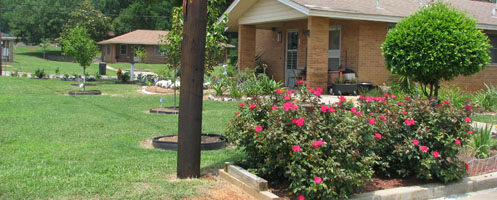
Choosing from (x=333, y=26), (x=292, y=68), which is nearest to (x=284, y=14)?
(x=333, y=26)

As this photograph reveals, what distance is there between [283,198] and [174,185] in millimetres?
1258

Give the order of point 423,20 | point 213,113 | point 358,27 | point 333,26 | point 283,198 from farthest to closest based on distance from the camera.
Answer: point 333,26 < point 358,27 < point 213,113 < point 423,20 < point 283,198

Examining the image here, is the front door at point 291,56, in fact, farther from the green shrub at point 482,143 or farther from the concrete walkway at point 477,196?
A: the concrete walkway at point 477,196

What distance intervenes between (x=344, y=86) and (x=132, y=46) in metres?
39.4

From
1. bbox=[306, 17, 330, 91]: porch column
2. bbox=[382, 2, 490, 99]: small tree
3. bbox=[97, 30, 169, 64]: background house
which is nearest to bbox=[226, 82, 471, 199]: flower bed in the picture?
bbox=[382, 2, 490, 99]: small tree

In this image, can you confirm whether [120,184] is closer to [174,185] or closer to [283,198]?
[174,185]

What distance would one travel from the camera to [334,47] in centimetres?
→ 1778

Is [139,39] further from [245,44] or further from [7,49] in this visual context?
[245,44]

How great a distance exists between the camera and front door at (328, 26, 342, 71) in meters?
17.5

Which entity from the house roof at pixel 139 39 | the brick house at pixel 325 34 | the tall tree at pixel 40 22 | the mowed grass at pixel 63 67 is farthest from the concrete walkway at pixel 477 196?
the tall tree at pixel 40 22

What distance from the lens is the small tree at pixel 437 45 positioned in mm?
8734

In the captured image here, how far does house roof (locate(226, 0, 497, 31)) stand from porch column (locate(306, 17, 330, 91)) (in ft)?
1.61

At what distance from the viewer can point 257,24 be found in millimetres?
19844

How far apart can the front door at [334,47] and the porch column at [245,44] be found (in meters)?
3.67
